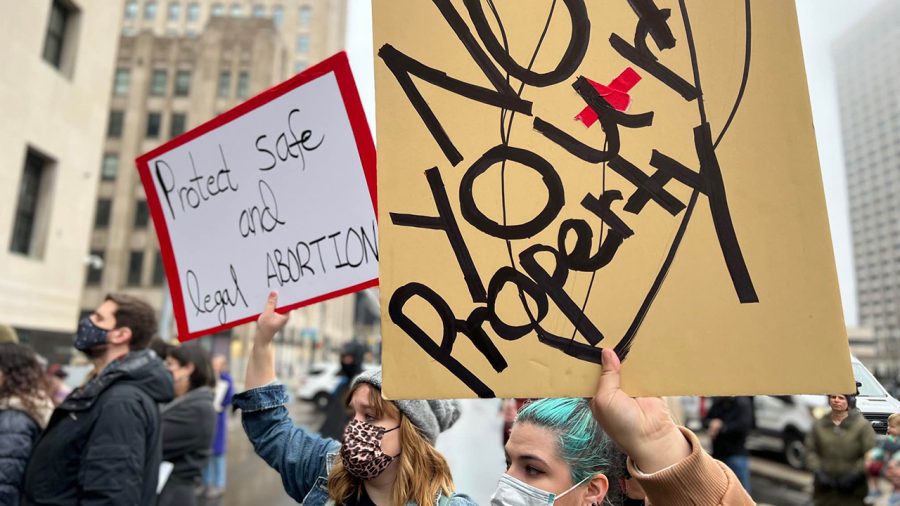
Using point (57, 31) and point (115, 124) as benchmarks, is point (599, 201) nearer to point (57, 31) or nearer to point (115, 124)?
point (57, 31)

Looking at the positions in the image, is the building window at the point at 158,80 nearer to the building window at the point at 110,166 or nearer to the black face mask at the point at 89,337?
the building window at the point at 110,166

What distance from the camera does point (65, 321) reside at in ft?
57.7

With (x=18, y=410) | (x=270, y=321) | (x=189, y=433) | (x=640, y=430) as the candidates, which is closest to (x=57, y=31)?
(x=189, y=433)

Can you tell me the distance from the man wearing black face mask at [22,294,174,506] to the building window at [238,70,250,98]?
44.1m

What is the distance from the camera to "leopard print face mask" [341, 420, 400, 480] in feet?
6.90

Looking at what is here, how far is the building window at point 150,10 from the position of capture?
6581 cm

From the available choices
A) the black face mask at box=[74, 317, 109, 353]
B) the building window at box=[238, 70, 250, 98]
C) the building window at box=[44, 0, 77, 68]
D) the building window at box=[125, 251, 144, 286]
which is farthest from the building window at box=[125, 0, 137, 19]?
the black face mask at box=[74, 317, 109, 353]

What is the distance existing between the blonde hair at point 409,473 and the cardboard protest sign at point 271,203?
1.73 ft

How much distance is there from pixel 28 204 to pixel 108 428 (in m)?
16.7

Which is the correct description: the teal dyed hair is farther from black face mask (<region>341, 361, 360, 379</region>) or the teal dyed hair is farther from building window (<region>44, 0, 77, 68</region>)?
building window (<region>44, 0, 77, 68</region>)

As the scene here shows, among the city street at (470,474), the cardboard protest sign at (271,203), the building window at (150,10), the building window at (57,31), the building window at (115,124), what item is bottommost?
the city street at (470,474)

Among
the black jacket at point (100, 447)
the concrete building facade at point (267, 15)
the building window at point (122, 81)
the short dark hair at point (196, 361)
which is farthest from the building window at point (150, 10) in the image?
the black jacket at point (100, 447)

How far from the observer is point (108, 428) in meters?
2.73

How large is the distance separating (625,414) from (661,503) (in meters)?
0.19
